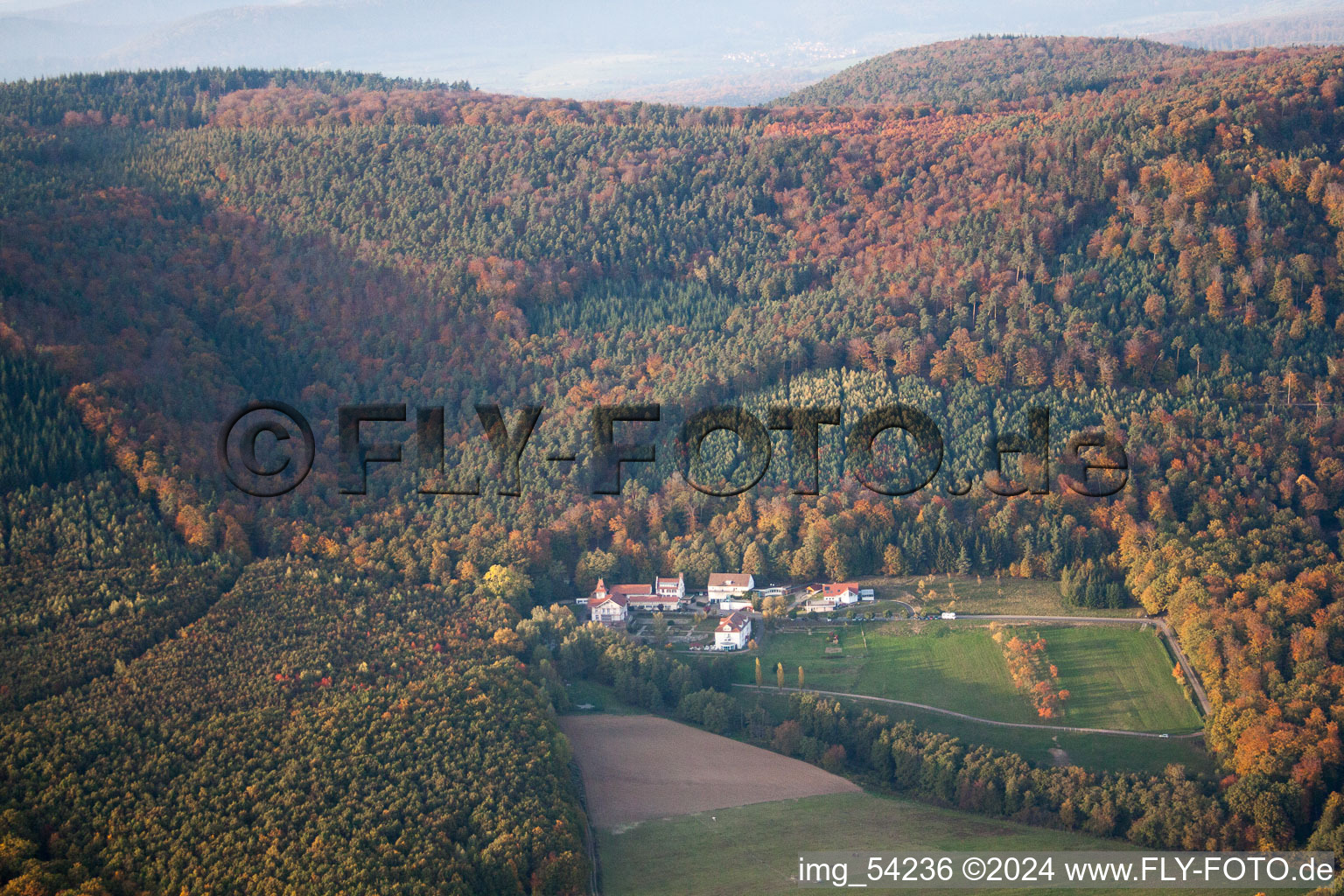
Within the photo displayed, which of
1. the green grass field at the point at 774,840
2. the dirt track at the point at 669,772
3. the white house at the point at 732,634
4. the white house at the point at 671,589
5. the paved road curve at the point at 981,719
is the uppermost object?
the white house at the point at 671,589

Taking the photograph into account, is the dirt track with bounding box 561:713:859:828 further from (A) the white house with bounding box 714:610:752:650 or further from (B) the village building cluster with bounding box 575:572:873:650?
(B) the village building cluster with bounding box 575:572:873:650

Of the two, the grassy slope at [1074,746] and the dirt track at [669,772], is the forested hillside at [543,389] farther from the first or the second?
the dirt track at [669,772]

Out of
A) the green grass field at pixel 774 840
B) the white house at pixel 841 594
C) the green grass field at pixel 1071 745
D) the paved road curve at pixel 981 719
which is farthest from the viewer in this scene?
the white house at pixel 841 594

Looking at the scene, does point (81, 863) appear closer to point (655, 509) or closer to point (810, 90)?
point (655, 509)

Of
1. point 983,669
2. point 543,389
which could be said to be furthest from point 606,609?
point 983,669

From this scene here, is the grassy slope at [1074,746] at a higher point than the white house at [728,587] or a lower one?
lower

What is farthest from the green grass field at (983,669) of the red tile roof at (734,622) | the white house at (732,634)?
the red tile roof at (734,622)
